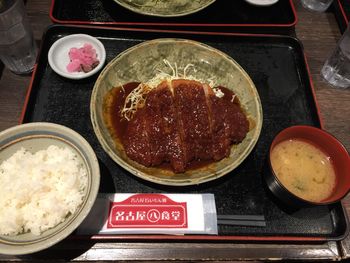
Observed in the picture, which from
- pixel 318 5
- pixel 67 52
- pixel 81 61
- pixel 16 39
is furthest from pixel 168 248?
pixel 318 5

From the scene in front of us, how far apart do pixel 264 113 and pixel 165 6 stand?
1.40m

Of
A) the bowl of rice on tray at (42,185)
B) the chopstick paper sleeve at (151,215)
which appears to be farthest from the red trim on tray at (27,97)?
the chopstick paper sleeve at (151,215)

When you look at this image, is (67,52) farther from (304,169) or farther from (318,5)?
(318,5)

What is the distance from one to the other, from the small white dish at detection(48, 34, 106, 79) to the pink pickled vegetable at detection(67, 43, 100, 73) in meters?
0.04

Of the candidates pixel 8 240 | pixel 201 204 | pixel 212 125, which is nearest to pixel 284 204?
pixel 201 204

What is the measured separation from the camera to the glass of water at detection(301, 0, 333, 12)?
3.30 m

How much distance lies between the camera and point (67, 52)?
2.76 meters

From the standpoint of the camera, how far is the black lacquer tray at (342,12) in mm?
3216

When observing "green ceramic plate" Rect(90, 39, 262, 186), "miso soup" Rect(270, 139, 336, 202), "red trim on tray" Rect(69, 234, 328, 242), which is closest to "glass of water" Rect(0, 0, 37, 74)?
"green ceramic plate" Rect(90, 39, 262, 186)

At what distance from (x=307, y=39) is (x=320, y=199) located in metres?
1.74

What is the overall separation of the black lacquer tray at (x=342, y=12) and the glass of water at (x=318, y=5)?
0.27ft

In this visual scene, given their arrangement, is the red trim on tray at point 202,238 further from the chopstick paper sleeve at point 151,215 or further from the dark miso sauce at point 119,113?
the dark miso sauce at point 119,113

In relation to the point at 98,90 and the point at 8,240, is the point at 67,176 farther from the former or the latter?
the point at 98,90

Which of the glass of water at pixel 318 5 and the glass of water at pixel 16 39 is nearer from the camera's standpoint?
the glass of water at pixel 16 39
